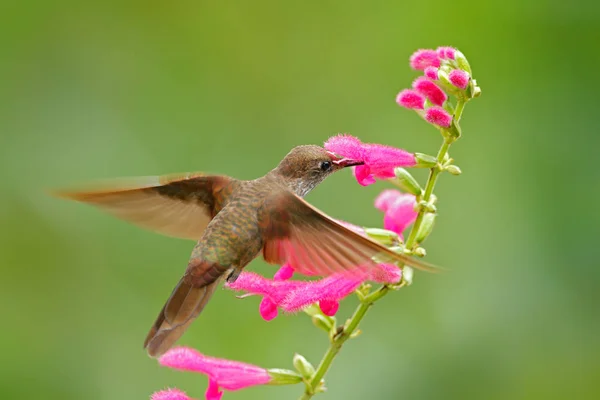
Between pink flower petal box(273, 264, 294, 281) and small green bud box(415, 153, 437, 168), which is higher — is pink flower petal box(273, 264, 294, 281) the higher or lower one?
→ the lower one

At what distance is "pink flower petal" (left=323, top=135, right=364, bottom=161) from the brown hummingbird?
2.4 inches

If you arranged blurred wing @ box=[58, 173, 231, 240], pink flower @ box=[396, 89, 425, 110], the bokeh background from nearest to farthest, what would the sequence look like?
pink flower @ box=[396, 89, 425, 110]
blurred wing @ box=[58, 173, 231, 240]
the bokeh background

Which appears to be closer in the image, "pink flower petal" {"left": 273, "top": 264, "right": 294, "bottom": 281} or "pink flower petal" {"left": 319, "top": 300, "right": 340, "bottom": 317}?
"pink flower petal" {"left": 319, "top": 300, "right": 340, "bottom": 317}

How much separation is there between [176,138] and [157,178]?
1282 millimetres

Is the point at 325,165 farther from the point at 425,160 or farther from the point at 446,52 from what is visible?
the point at 446,52

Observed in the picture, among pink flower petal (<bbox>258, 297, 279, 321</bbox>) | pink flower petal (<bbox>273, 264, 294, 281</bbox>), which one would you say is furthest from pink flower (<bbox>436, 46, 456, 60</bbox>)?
pink flower petal (<bbox>258, 297, 279, 321</bbox>)

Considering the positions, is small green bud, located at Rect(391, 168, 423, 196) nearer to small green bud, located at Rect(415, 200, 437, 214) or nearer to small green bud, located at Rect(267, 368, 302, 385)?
small green bud, located at Rect(415, 200, 437, 214)

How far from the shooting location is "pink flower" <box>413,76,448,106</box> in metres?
2.29

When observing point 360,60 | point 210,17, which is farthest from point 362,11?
point 210,17

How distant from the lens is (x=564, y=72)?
3.82m

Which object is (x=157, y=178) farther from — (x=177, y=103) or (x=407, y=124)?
(x=407, y=124)

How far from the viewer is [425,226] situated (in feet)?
7.58

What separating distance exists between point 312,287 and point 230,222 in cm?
39

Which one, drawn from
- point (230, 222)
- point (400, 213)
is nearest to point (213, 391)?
point (230, 222)
